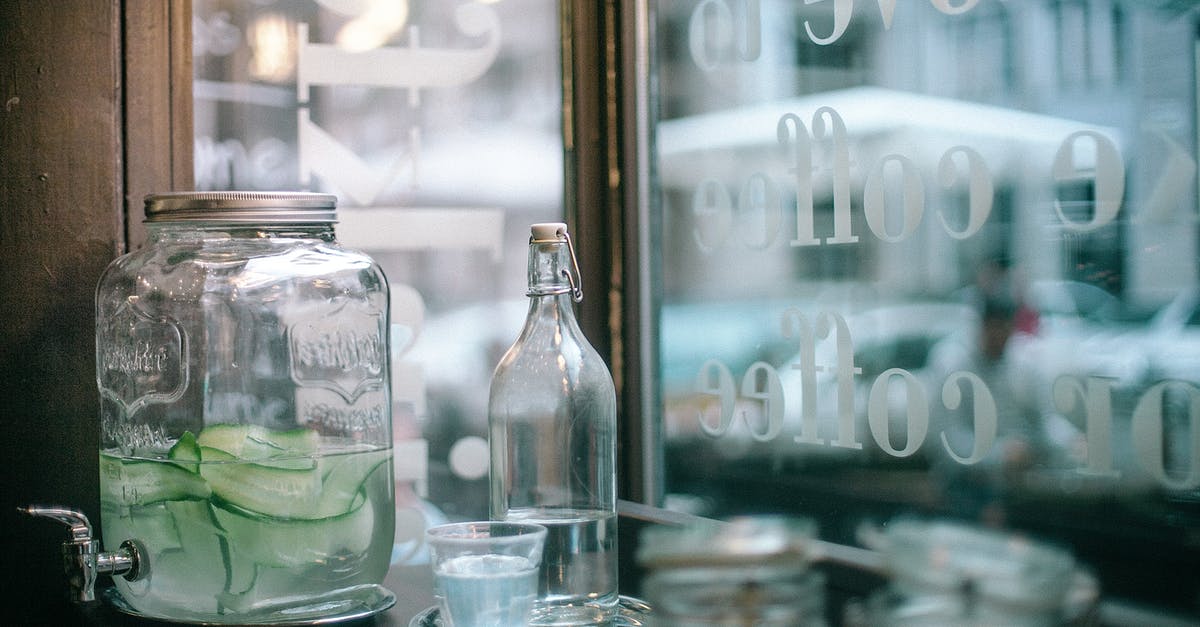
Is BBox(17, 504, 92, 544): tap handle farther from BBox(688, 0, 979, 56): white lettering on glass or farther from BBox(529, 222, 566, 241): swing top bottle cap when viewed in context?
BBox(688, 0, 979, 56): white lettering on glass

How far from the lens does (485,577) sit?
2.58 feet

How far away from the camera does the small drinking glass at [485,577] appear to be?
0.79 metres

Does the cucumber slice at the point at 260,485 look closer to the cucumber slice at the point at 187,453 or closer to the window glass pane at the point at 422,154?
the cucumber slice at the point at 187,453

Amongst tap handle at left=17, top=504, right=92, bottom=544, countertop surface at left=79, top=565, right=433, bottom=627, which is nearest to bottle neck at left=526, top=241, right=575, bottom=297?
countertop surface at left=79, top=565, right=433, bottom=627

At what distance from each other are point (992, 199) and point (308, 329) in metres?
0.57

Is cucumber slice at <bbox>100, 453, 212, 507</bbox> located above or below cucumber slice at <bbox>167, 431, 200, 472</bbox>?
below

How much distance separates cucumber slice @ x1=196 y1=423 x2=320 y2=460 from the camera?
88 centimetres

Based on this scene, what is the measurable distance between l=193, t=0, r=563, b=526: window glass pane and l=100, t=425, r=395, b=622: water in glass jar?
377 mm

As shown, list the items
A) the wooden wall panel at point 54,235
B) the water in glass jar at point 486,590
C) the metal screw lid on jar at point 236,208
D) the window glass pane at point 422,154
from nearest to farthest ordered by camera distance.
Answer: the water in glass jar at point 486,590, the metal screw lid on jar at point 236,208, the wooden wall panel at point 54,235, the window glass pane at point 422,154

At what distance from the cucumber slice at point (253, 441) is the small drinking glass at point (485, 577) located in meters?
0.15

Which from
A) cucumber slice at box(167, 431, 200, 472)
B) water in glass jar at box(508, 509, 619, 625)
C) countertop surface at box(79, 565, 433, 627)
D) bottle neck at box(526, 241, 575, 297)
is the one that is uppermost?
bottle neck at box(526, 241, 575, 297)

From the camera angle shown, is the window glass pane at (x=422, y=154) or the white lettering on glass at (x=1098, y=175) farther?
the window glass pane at (x=422, y=154)

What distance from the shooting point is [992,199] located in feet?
3.08

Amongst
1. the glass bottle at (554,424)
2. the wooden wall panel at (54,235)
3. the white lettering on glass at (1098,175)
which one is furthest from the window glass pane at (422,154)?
the white lettering on glass at (1098,175)
